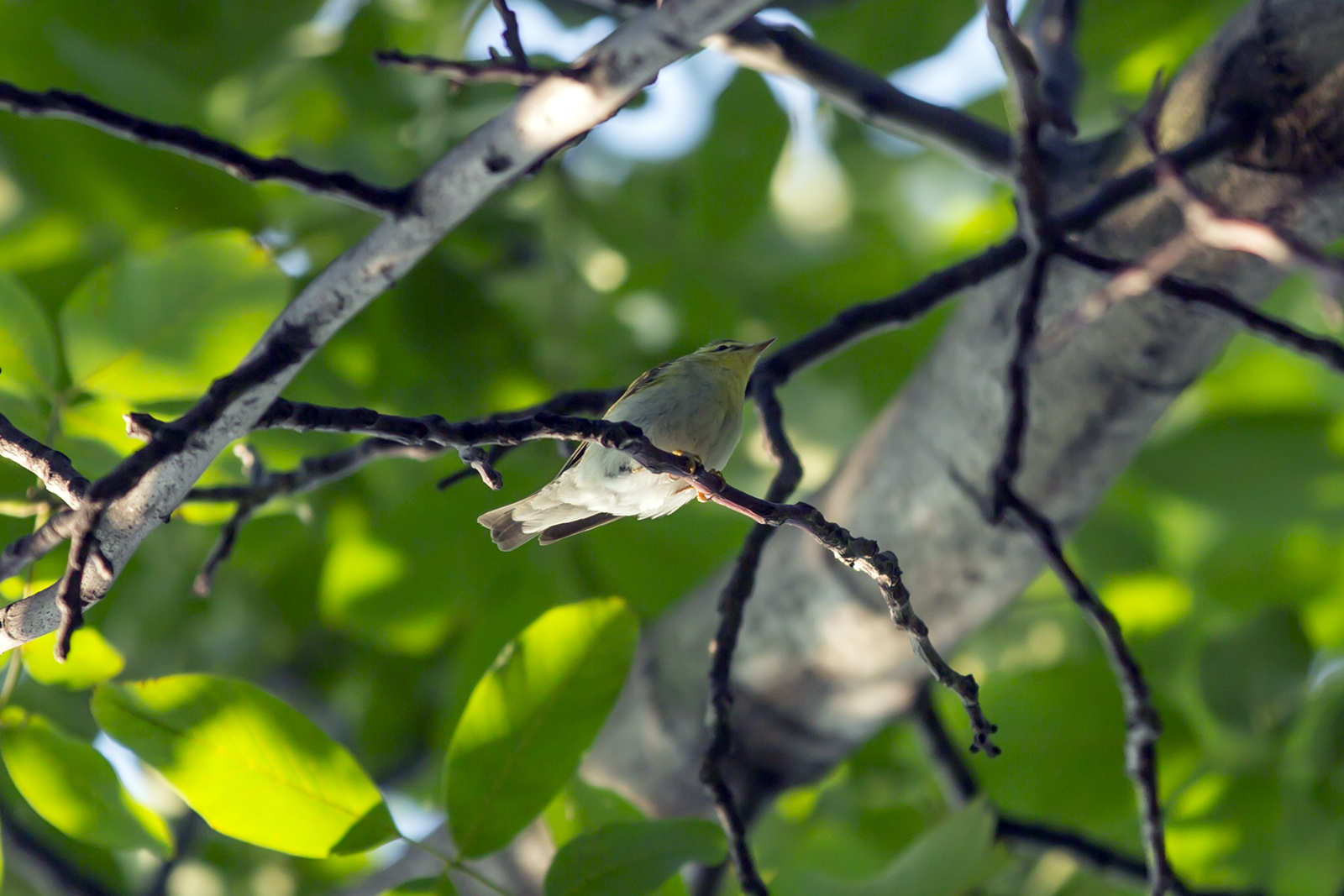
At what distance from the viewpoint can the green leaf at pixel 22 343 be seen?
1.00 m

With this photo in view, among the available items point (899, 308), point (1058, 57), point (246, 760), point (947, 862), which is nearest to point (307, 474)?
point (246, 760)

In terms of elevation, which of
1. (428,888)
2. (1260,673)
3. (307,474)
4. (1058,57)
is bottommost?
(428,888)

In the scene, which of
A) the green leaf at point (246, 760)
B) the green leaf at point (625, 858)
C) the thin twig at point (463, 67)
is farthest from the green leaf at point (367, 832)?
the thin twig at point (463, 67)

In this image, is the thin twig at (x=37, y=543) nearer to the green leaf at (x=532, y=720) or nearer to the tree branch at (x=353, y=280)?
the tree branch at (x=353, y=280)

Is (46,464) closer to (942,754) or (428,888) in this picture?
(428,888)

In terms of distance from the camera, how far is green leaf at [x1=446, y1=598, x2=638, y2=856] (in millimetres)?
1090

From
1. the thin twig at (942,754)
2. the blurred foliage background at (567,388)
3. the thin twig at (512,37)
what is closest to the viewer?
the thin twig at (512,37)

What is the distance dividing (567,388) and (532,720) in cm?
144

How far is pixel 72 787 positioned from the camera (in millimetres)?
1072

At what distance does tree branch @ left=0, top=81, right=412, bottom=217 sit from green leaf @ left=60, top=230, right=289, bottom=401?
0.53 feet

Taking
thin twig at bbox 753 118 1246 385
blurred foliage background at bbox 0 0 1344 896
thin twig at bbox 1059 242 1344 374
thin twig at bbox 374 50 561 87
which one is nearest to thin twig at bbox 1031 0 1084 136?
blurred foliage background at bbox 0 0 1344 896

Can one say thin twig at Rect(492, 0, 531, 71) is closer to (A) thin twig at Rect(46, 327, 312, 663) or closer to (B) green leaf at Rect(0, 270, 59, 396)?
(A) thin twig at Rect(46, 327, 312, 663)

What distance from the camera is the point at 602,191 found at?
2924 millimetres

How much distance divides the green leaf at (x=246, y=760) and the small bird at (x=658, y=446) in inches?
15.5
